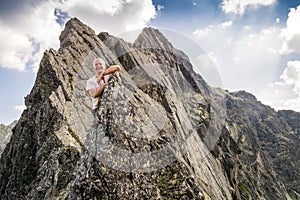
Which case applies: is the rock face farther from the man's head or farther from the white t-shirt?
the man's head

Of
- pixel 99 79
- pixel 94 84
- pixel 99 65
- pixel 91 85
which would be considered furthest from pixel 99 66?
pixel 91 85

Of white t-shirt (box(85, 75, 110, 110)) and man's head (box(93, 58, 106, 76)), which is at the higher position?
man's head (box(93, 58, 106, 76))

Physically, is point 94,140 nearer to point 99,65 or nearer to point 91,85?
point 91,85

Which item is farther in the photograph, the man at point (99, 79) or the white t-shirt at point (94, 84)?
the white t-shirt at point (94, 84)

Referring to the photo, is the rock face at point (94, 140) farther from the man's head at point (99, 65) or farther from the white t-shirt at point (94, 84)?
the man's head at point (99, 65)

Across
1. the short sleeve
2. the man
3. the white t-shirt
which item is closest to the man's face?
the man

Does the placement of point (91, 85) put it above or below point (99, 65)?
below

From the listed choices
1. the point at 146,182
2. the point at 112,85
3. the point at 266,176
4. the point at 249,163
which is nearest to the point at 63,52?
the point at 112,85

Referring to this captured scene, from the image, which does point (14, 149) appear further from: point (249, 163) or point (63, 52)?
point (249, 163)

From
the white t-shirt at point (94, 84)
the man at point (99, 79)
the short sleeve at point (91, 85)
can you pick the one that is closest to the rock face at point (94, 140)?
the man at point (99, 79)

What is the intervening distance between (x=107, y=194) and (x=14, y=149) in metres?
36.0

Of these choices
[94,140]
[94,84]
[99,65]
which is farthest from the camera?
→ [94,84]

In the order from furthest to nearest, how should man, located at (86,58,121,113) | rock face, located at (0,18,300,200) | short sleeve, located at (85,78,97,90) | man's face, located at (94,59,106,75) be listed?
short sleeve, located at (85,78,97,90) < man, located at (86,58,121,113) < man's face, located at (94,59,106,75) < rock face, located at (0,18,300,200)

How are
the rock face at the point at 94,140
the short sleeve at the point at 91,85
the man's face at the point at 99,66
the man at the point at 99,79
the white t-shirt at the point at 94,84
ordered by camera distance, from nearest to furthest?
the rock face at the point at 94,140, the man's face at the point at 99,66, the man at the point at 99,79, the white t-shirt at the point at 94,84, the short sleeve at the point at 91,85
